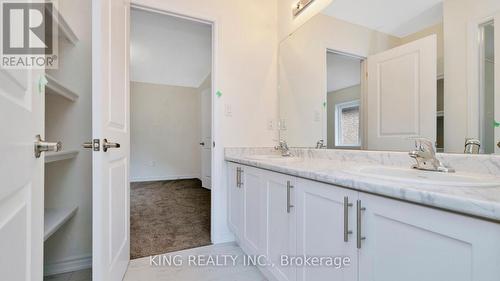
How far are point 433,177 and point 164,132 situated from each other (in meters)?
5.02

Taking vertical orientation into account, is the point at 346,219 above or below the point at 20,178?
below

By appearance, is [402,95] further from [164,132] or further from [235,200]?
[164,132]

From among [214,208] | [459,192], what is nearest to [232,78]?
[214,208]

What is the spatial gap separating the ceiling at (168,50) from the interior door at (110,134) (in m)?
1.29

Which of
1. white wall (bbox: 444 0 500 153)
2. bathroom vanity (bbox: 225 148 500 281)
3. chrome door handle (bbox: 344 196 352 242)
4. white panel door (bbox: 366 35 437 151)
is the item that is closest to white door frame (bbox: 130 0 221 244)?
bathroom vanity (bbox: 225 148 500 281)

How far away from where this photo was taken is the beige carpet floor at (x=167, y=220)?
→ 6.17 ft

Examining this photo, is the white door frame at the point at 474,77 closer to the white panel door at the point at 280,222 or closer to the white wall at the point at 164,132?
the white panel door at the point at 280,222

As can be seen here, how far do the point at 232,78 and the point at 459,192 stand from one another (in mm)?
1759

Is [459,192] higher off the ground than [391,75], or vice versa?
[391,75]

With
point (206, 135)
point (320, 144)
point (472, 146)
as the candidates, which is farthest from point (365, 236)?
point (206, 135)

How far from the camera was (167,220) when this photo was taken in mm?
A: 2453

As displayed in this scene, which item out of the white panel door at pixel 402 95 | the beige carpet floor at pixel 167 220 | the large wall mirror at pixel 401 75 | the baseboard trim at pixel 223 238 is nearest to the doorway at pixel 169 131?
the beige carpet floor at pixel 167 220

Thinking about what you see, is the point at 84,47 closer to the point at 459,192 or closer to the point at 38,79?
the point at 38,79

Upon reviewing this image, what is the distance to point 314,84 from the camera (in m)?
1.89
